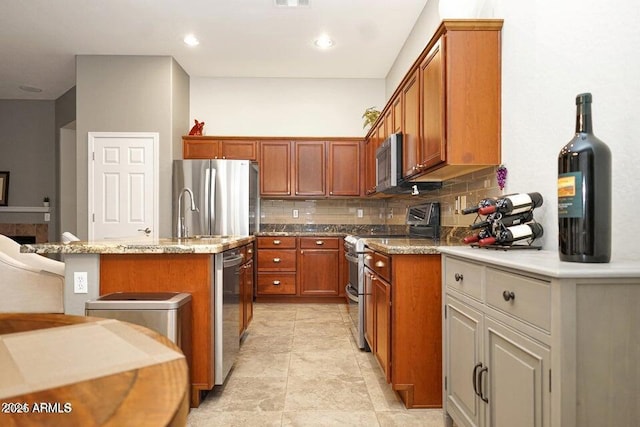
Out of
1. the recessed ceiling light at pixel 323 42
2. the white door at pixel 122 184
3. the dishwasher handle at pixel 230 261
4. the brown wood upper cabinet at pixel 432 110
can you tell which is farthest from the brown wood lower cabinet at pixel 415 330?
the white door at pixel 122 184

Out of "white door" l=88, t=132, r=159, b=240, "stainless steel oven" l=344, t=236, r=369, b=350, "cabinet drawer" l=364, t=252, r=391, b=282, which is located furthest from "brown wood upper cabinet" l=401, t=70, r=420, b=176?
"white door" l=88, t=132, r=159, b=240

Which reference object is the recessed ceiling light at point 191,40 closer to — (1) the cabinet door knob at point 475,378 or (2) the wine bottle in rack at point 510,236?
(2) the wine bottle in rack at point 510,236

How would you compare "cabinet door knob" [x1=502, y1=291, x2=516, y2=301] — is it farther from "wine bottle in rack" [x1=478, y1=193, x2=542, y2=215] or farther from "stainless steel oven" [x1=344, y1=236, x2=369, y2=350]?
"stainless steel oven" [x1=344, y1=236, x2=369, y2=350]

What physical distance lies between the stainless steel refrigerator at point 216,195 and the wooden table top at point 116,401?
4.36m

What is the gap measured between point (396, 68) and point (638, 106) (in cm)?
389

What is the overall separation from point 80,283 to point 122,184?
3060 mm

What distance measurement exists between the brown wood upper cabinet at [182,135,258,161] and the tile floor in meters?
2.53

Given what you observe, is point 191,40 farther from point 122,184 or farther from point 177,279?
point 177,279

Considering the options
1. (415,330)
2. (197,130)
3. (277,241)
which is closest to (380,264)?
(415,330)

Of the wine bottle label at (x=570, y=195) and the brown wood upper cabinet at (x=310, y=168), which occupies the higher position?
the brown wood upper cabinet at (x=310, y=168)

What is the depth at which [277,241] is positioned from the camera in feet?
16.9

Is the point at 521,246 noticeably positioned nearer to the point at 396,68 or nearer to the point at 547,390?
the point at 547,390

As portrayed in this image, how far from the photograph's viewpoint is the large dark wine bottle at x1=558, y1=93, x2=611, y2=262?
1.23m

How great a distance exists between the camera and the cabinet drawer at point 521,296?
113 cm
